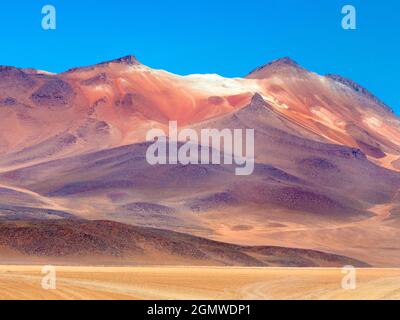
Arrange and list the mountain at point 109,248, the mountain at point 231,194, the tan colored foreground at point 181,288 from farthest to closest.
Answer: the mountain at point 231,194 < the mountain at point 109,248 < the tan colored foreground at point 181,288

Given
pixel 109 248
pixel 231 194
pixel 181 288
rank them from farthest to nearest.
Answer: pixel 231 194 < pixel 109 248 < pixel 181 288

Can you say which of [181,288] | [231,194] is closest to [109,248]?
[181,288]

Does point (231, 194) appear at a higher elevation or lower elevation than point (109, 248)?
higher

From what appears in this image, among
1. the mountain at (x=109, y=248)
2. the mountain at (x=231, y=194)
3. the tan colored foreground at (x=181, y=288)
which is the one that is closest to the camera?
the tan colored foreground at (x=181, y=288)

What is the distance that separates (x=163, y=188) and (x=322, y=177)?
140ft

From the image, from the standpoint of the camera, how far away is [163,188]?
15538cm

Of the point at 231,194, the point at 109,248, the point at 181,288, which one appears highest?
the point at 231,194

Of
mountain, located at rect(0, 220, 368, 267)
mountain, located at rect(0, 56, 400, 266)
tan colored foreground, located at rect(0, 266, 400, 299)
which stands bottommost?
tan colored foreground, located at rect(0, 266, 400, 299)

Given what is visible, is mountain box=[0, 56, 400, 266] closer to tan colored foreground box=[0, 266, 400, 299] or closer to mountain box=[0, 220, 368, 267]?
mountain box=[0, 220, 368, 267]

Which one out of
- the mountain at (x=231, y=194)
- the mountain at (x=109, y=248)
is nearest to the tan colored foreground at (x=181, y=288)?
the mountain at (x=109, y=248)

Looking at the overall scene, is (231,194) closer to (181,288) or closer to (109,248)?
(109,248)

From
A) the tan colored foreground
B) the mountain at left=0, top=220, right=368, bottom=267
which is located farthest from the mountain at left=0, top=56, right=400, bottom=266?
the tan colored foreground

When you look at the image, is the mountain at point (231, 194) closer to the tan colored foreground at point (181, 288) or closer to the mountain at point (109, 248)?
the mountain at point (109, 248)
